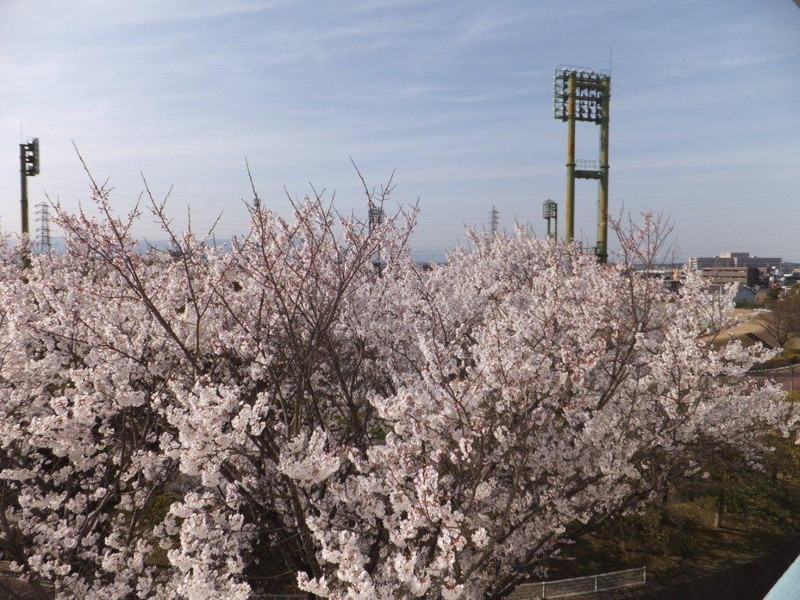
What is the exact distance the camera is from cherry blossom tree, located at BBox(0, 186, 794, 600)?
197 inches

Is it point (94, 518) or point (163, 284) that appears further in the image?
point (163, 284)

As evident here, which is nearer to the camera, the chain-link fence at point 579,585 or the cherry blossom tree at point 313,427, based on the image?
the cherry blossom tree at point 313,427

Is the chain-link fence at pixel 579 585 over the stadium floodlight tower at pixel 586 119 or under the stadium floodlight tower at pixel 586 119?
under

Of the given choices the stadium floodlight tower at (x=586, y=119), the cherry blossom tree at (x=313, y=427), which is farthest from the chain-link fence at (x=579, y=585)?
the stadium floodlight tower at (x=586, y=119)

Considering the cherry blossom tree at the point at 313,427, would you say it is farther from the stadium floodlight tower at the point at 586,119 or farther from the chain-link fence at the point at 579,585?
the stadium floodlight tower at the point at 586,119

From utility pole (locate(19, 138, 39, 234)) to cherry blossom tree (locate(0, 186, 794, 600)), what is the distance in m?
16.3

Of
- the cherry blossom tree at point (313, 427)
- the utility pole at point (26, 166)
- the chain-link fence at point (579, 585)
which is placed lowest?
the chain-link fence at point (579, 585)

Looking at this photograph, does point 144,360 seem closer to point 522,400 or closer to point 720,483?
point 522,400

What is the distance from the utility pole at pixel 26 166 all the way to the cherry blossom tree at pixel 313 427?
53.4 feet

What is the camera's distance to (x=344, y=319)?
8383 millimetres

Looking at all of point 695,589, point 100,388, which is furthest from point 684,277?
point 100,388

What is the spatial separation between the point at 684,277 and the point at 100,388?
12008 millimetres

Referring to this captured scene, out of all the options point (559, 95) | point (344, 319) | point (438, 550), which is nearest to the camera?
point (438, 550)

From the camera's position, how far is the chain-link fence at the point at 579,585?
858 cm
